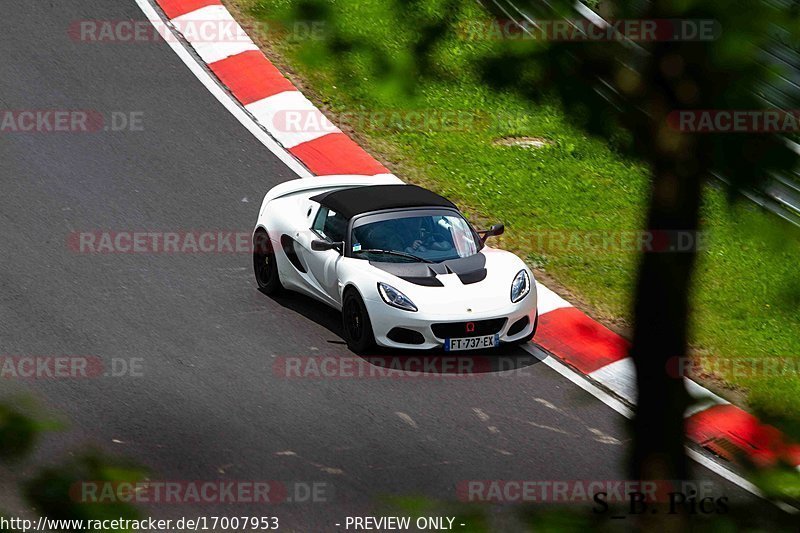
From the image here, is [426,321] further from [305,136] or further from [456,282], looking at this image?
[305,136]

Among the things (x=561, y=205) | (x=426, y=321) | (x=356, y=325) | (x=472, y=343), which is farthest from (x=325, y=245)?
(x=561, y=205)

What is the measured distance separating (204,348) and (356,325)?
1198 mm

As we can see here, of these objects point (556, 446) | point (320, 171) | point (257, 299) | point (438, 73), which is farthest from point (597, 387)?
point (438, 73)

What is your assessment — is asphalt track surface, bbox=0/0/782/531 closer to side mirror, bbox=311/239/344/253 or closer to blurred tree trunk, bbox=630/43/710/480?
side mirror, bbox=311/239/344/253

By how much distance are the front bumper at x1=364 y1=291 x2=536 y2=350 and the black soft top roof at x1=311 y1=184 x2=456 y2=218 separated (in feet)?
3.21

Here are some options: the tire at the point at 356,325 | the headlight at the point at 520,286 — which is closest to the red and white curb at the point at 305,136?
the headlight at the point at 520,286

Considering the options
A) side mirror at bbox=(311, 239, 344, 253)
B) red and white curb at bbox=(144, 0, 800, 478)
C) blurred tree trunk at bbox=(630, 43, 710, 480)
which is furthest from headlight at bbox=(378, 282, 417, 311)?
blurred tree trunk at bbox=(630, 43, 710, 480)

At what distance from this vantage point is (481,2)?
252 centimetres

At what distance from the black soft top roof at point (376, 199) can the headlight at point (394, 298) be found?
0.82 meters

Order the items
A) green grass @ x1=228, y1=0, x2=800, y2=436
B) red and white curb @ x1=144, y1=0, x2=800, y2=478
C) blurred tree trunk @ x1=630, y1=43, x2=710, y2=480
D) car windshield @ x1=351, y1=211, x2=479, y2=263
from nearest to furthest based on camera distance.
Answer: blurred tree trunk @ x1=630, y1=43, x2=710, y2=480, red and white curb @ x1=144, y1=0, x2=800, y2=478, car windshield @ x1=351, y1=211, x2=479, y2=263, green grass @ x1=228, y1=0, x2=800, y2=436

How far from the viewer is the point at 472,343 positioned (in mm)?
8992

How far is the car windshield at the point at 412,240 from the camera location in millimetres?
9344

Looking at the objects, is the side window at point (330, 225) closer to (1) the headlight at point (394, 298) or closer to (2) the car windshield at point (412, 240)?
(2) the car windshield at point (412, 240)

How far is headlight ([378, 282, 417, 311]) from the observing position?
888 centimetres
